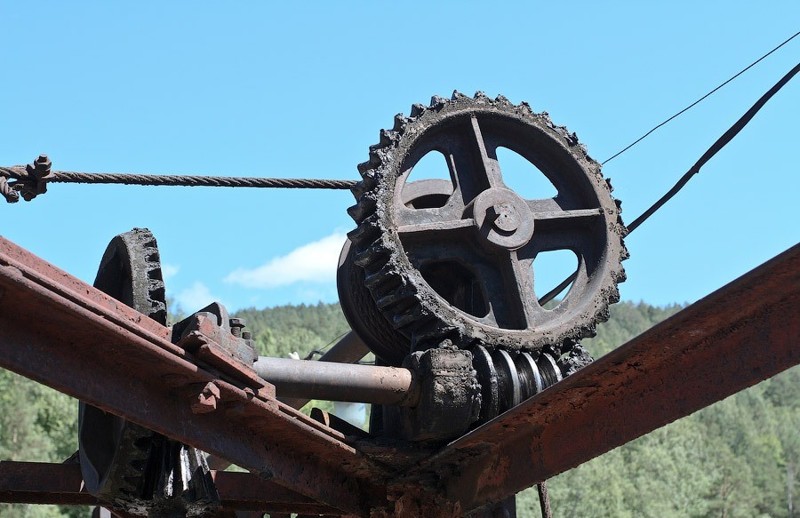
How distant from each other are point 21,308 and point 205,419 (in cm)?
92

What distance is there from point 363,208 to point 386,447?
3.83 ft

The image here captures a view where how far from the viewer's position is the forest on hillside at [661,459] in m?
41.9

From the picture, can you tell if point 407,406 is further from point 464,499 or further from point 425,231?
point 425,231

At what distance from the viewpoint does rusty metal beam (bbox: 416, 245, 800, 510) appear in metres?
3.62

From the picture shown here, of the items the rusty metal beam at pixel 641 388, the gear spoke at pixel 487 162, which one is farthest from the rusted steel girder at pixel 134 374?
the gear spoke at pixel 487 162

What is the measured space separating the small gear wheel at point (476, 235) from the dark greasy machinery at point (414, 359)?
1 centimetres

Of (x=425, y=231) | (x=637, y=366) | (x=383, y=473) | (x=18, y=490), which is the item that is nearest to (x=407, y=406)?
(x=383, y=473)

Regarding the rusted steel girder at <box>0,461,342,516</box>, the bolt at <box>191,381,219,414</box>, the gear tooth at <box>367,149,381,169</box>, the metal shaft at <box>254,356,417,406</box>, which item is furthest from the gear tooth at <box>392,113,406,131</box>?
the bolt at <box>191,381,219,414</box>

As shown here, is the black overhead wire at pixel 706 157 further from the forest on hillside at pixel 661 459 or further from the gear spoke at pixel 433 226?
the forest on hillside at pixel 661 459

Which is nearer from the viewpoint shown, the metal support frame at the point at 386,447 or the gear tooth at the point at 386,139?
the metal support frame at the point at 386,447

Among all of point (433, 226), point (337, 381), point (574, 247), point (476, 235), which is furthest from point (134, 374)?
point (574, 247)

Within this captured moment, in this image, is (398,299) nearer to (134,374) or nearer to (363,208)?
(363,208)

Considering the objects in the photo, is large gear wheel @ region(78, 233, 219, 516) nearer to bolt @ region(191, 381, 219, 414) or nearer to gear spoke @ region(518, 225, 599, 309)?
bolt @ region(191, 381, 219, 414)

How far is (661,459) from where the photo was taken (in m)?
54.4
